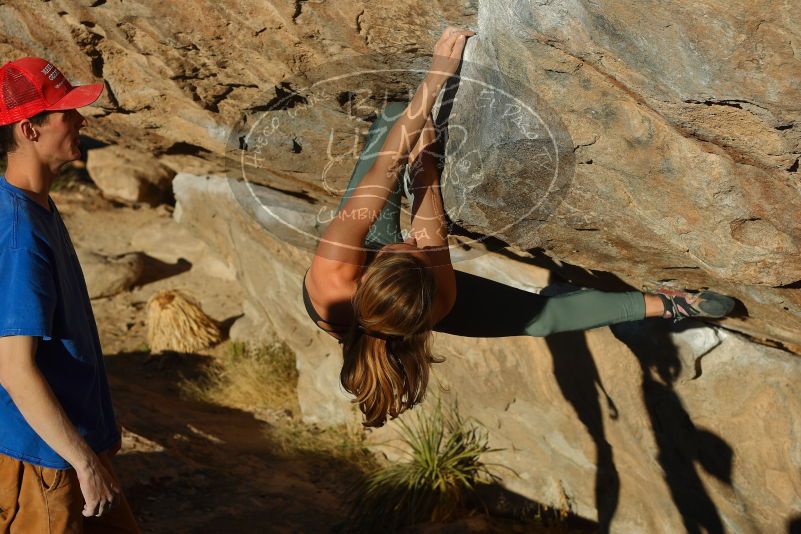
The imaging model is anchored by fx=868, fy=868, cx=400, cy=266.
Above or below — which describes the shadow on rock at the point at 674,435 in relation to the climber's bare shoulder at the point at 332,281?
below

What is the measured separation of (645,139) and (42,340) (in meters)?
1.89

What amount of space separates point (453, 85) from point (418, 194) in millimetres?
413

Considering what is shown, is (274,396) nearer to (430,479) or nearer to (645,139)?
(430,479)

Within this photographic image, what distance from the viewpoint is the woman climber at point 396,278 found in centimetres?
274

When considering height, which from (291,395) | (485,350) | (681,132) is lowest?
(291,395)

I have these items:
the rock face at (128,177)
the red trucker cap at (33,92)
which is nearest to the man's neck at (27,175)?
the red trucker cap at (33,92)

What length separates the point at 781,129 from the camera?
2340mm

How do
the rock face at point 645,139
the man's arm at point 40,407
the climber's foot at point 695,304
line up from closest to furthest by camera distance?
1. the rock face at point 645,139
2. the man's arm at point 40,407
3. the climber's foot at point 695,304

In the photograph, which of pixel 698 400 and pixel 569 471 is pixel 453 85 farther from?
pixel 569 471

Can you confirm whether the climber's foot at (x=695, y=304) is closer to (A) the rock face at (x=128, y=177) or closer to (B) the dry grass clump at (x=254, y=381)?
(B) the dry grass clump at (x=254, y=381)

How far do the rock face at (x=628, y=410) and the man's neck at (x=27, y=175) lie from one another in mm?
2425

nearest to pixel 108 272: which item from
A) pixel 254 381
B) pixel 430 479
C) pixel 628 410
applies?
pixel 254 381

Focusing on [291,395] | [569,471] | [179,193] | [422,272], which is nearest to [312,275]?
[422,272]

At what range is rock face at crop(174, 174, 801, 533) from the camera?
3.85 meters
